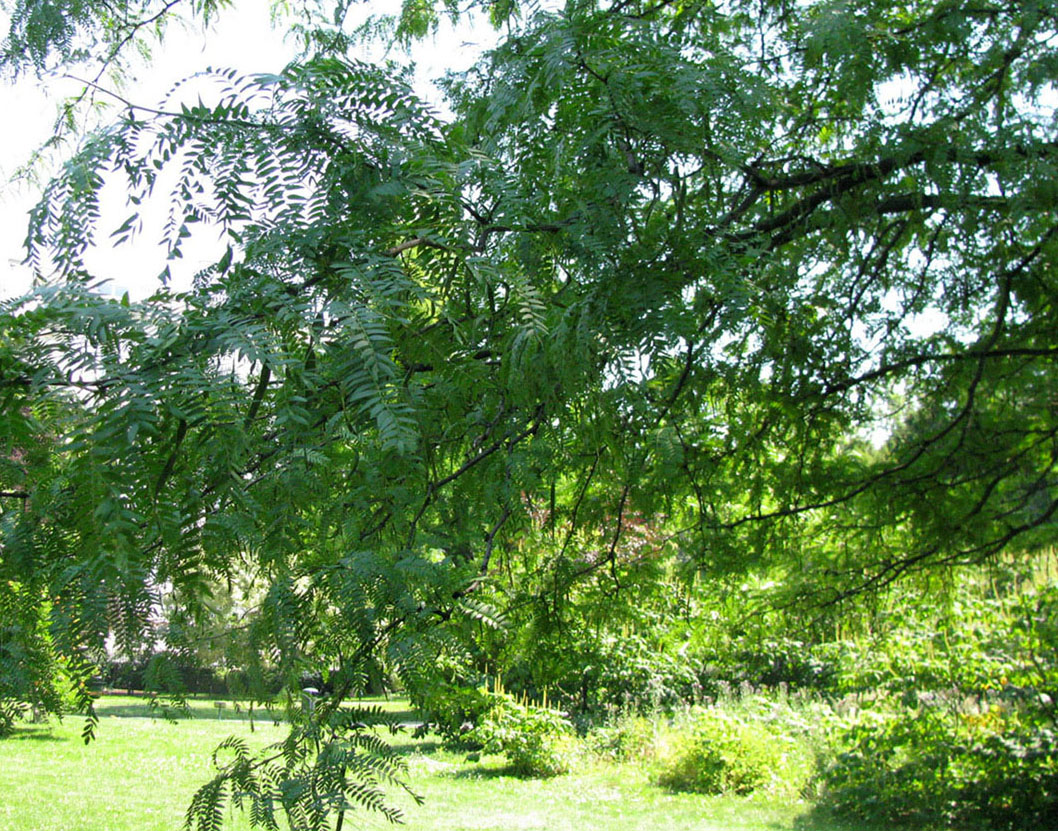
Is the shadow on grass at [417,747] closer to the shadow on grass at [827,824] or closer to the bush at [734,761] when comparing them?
the bush at [734,761]

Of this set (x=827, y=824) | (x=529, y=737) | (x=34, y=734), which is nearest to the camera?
(x=827, y=824)

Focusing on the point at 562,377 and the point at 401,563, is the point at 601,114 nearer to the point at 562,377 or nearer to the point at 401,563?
the point at 562,377

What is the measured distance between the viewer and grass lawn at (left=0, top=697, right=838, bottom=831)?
22.9 feet

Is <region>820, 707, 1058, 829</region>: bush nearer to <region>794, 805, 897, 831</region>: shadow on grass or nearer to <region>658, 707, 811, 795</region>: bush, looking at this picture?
<region>794, 805, 897, 831</region>: shadow on grass

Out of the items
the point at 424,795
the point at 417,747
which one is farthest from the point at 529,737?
the point at 417,747

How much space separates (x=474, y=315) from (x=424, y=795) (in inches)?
288

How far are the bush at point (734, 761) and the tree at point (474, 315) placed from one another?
509 cm

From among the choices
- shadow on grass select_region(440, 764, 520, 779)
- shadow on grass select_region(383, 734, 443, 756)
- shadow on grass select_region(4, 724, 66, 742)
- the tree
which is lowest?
shadow on grass select_region(440, 764, 520, 779)

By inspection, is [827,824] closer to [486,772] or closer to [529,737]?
[529,737]

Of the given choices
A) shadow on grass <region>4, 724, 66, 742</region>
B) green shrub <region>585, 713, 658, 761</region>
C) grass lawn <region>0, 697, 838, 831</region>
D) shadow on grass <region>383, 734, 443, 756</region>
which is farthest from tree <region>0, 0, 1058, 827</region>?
shadow on grass <region>4, 724, 66, 742</region>

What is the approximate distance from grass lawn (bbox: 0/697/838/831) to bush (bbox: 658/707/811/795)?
0.28 meters

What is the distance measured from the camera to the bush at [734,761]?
27.1 ft

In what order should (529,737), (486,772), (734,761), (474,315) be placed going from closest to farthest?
(474,315) → (734,761) → (529,737) → (486,772)

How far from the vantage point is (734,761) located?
8.28 metres
